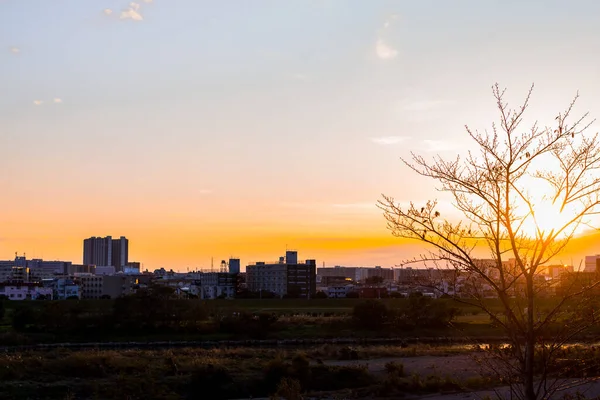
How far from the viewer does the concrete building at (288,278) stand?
167 metres

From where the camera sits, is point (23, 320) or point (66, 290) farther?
point (66, 290)

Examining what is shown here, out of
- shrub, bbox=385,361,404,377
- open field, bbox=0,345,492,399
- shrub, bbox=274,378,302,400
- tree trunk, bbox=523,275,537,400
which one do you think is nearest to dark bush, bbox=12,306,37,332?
open field, bbox=0,345,492,399

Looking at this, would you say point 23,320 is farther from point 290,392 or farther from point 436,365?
point 290,392

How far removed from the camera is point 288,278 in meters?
170

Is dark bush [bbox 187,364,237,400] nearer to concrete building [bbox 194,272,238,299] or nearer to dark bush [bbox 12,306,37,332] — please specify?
dark bush [bbox 12,306,37,332]

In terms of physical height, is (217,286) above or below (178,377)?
above

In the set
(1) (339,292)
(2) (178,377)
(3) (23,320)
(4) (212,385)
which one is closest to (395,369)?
(4) (212,385)

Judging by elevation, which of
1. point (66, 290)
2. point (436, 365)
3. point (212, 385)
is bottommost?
point (436, 365)

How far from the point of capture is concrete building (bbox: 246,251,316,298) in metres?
167

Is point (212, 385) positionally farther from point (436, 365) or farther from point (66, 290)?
point (66, 290)

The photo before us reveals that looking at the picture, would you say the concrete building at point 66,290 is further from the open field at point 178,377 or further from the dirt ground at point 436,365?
the dirt ground at point 436,365

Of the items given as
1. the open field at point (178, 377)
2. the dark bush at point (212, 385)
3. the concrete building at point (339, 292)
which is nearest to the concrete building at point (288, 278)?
the concrete building at point (339, 292)

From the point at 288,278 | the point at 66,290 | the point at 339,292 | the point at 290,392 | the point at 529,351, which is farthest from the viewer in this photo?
the point at 288,278

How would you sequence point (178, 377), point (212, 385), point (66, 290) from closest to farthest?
point (212, 385), point (178, 377), point (66, 290)
